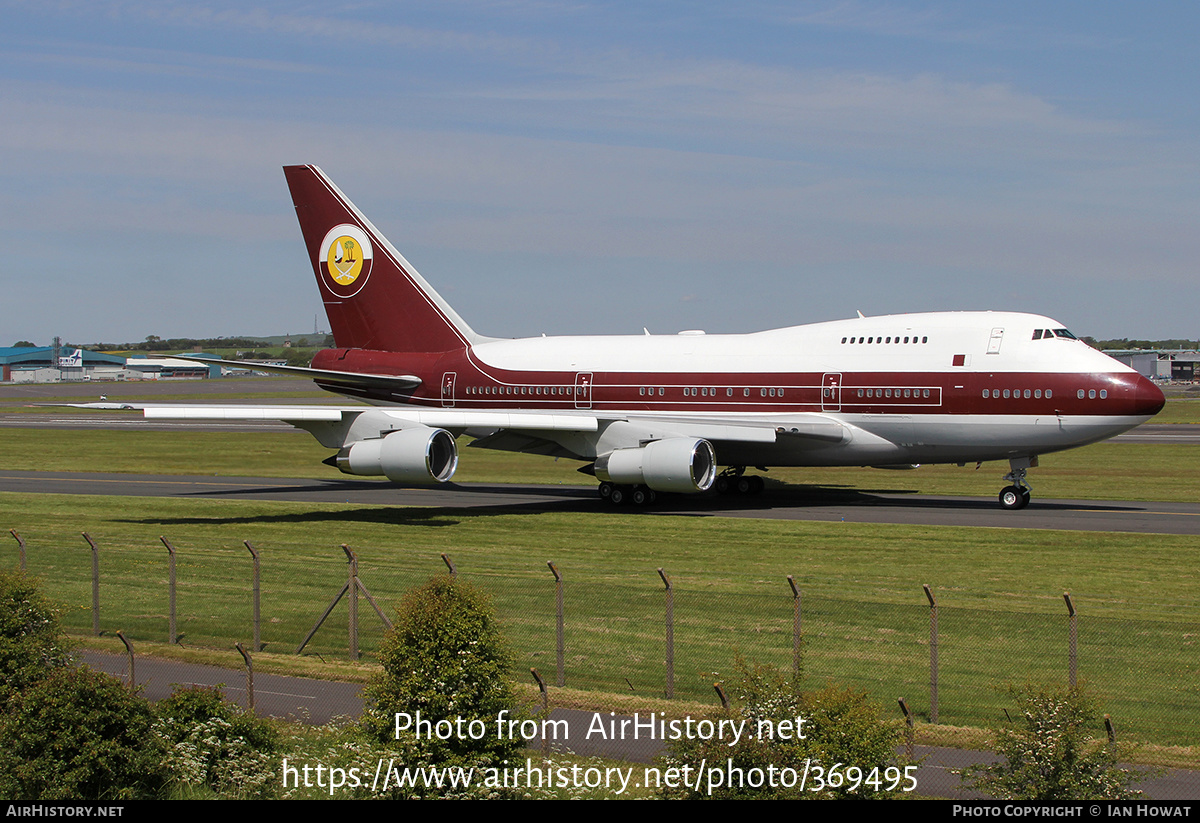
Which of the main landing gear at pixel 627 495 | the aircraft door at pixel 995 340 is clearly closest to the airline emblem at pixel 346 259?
the main landing gear at pixel 627 495

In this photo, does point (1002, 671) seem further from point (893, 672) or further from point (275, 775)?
point (275, 775)

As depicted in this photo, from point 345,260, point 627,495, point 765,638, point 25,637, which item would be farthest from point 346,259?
point 25,637

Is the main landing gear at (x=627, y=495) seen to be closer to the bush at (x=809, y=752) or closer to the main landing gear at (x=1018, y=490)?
the main landing gear at (x=1018, y=490)

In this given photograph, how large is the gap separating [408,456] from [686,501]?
37.5 feet

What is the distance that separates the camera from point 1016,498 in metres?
37.8

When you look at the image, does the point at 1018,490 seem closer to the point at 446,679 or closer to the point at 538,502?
the point at 538,502

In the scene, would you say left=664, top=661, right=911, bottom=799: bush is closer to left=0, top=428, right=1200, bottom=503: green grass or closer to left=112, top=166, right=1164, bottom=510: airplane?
left=112, top=166, right=1164, bottom=510: airplane

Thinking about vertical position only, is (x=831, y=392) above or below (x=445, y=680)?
above

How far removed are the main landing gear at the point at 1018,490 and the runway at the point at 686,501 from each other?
19.0 inches

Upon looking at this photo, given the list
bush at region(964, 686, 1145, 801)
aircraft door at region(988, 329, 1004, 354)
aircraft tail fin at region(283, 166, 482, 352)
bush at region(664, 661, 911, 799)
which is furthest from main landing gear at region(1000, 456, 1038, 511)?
bush at region(664, 661, 911, 799)

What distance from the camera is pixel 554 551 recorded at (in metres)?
30.1

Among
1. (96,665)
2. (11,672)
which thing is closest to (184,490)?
(96,665)

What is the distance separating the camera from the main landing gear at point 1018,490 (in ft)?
124

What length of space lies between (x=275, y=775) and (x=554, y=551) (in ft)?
57.5
